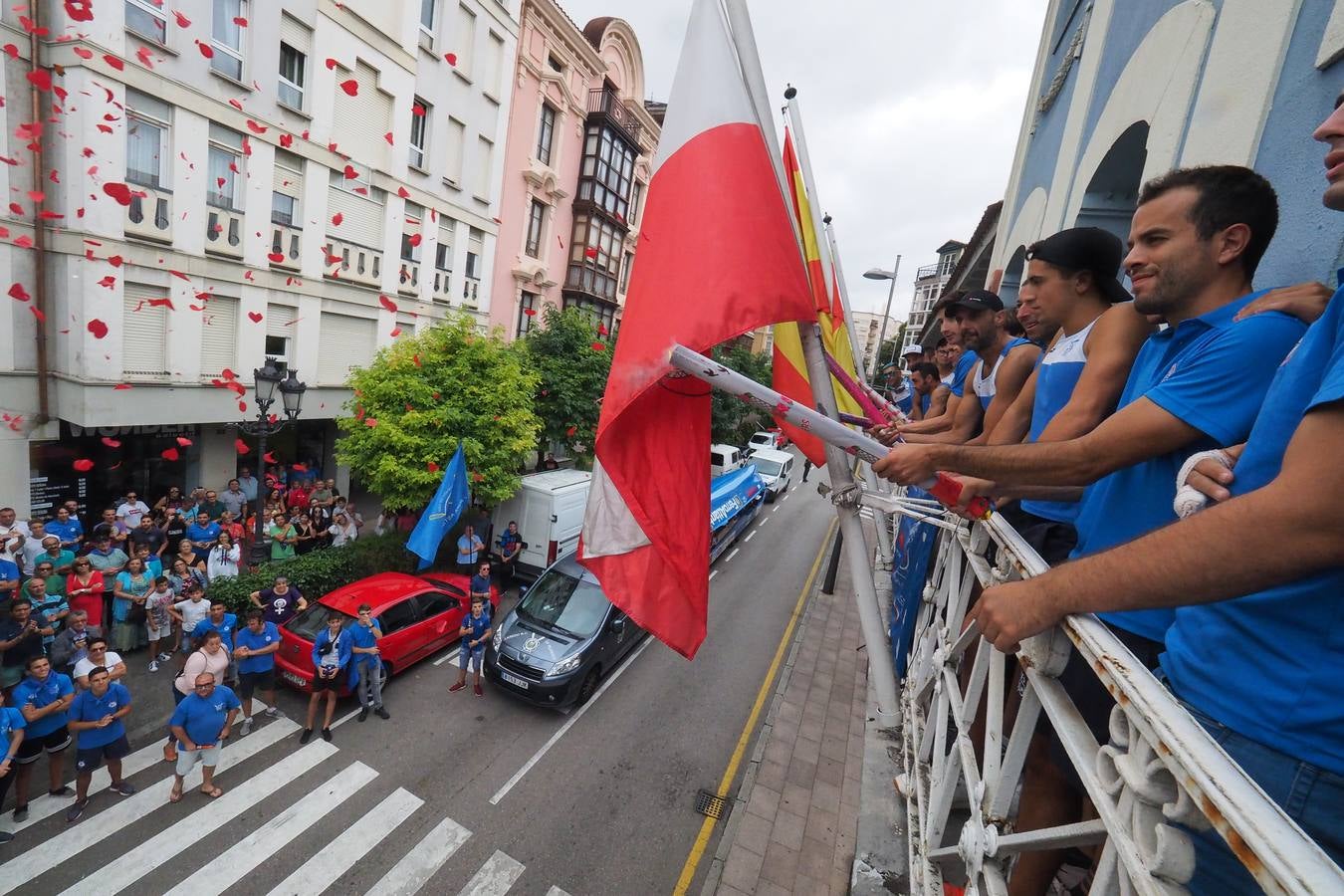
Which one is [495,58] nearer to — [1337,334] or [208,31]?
[208,31]

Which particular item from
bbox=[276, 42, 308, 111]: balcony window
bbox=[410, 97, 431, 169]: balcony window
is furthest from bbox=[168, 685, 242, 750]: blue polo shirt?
bbox=[410, 97, 431, 169]: balcony window

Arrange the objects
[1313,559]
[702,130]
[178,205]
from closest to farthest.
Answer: [1313,559]
[702,130]
[178,205]

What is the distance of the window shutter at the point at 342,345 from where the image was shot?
15.8 metres

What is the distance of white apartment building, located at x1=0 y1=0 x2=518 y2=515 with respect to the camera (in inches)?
429

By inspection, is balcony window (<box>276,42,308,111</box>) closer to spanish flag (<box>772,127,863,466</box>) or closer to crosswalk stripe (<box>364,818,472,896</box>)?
spanish flag (<box>772,127,863,466</box>)

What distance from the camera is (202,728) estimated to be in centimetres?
676

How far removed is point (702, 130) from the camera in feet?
10.4

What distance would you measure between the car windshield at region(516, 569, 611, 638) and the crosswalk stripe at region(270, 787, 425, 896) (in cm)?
319

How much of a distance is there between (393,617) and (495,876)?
172 inches

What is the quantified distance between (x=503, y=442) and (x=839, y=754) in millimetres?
8785

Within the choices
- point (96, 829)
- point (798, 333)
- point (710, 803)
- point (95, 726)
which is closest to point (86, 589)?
point (95, 726)

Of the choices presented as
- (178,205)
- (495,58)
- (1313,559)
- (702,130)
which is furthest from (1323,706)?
(495,58)

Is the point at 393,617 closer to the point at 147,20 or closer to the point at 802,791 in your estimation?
the point at 802,791

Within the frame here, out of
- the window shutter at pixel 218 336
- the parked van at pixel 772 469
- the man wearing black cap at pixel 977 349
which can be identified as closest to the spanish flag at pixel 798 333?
the man wearing black cap at pixel 977 349
